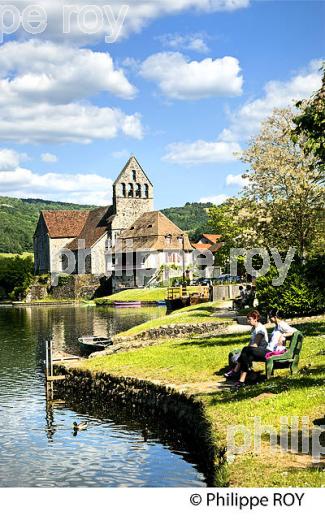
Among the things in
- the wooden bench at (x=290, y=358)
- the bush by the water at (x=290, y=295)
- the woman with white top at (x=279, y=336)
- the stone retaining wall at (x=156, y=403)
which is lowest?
the stone retaining wall at (x=156, y=403)

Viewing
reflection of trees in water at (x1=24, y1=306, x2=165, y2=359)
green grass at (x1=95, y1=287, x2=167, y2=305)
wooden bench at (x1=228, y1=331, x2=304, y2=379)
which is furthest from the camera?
green grass at (x1=95, y1=287, x2=167, y2=305)

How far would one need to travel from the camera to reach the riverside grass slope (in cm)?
1162

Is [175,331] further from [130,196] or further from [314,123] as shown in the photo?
[130,196]

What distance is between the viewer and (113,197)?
107 m

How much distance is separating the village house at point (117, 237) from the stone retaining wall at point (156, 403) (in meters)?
70.4

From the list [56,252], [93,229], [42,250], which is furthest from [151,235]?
[42,250]

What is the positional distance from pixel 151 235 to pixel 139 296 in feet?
49.7

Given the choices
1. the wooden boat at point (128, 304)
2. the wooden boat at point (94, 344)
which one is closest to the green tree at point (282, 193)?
the wooden boat at point (94, 344)

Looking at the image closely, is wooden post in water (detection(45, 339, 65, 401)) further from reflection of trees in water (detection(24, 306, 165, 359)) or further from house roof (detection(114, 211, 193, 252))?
house roof (detection(114, 211, 193, 252))

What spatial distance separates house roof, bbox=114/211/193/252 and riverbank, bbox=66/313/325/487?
6777cm

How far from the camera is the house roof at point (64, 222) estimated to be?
112 m

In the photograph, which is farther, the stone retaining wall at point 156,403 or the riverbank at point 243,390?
the stone retaining wall at point 156,403

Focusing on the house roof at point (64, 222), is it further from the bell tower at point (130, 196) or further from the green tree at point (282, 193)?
the green tree at point (282, 193)

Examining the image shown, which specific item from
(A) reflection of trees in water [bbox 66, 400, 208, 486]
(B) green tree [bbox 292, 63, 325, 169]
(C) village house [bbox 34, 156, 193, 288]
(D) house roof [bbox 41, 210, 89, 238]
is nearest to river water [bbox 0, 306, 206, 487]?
(A) reflection of trees in water [bbox 66, 400, 208, 486]
